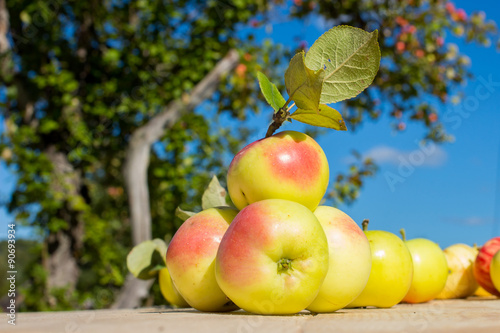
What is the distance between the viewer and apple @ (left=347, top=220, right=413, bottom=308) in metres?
0.88

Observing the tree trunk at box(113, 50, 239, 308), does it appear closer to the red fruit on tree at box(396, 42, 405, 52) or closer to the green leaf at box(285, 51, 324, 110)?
the red fruit on tree at box(396, 42, 405, 52)

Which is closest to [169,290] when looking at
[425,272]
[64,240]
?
[425,272]

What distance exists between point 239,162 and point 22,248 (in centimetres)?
280

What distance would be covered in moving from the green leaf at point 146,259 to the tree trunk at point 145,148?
4.72 feet

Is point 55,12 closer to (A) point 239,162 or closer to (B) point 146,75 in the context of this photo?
(B) point 146,75

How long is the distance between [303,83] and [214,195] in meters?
0.38

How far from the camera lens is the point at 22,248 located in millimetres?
3059

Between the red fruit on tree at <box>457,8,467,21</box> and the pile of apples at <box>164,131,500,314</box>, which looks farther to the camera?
the red fruit on tree at <box>457,8,467,21</box>

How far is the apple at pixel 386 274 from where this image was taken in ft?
2.88

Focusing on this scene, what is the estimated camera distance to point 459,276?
133cm

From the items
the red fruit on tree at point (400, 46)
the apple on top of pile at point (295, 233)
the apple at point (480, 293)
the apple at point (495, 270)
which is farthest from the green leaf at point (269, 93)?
the red fruit on tree at point (400, 46)

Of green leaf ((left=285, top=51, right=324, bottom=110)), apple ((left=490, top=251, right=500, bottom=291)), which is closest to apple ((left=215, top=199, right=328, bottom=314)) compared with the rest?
green leaf ((left=285, top=51, right=324, bottom=110))

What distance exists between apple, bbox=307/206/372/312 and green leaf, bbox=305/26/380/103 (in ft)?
0.78

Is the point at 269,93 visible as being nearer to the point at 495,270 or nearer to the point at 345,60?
the point at 345,60
